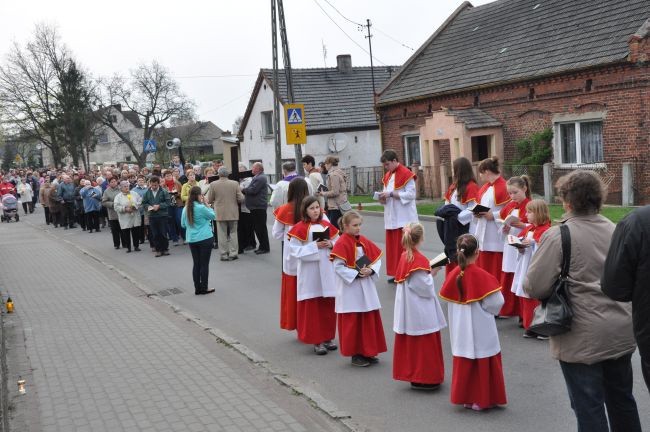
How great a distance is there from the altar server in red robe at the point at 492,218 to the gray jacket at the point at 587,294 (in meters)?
4.86

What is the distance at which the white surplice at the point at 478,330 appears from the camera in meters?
6.11

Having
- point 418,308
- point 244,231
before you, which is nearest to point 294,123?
point 244,231

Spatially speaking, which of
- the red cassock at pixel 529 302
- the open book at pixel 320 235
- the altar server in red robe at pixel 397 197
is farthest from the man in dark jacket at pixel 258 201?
the red cassock at pixel 529 302

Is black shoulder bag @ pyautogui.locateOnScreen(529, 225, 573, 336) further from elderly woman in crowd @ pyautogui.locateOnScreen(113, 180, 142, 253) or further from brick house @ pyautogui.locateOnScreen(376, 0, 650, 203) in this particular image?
brick house @ pyautogui.locateOnScreen(376, 0, 650, 203)

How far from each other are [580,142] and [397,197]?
13205 mm

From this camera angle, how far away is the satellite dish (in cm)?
3962

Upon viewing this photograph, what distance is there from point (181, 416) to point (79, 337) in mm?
3740

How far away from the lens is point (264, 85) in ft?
142

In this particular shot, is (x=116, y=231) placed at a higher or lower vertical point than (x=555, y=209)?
higher

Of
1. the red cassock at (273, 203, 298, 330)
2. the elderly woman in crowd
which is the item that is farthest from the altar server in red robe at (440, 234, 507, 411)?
the elderly woman in crowd

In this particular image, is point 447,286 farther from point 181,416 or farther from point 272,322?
point 272,322

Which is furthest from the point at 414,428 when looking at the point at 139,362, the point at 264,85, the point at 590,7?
the point at 264,85

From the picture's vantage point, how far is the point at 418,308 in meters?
6.72

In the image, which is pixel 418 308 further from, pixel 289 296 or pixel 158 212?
pixel 158 212
